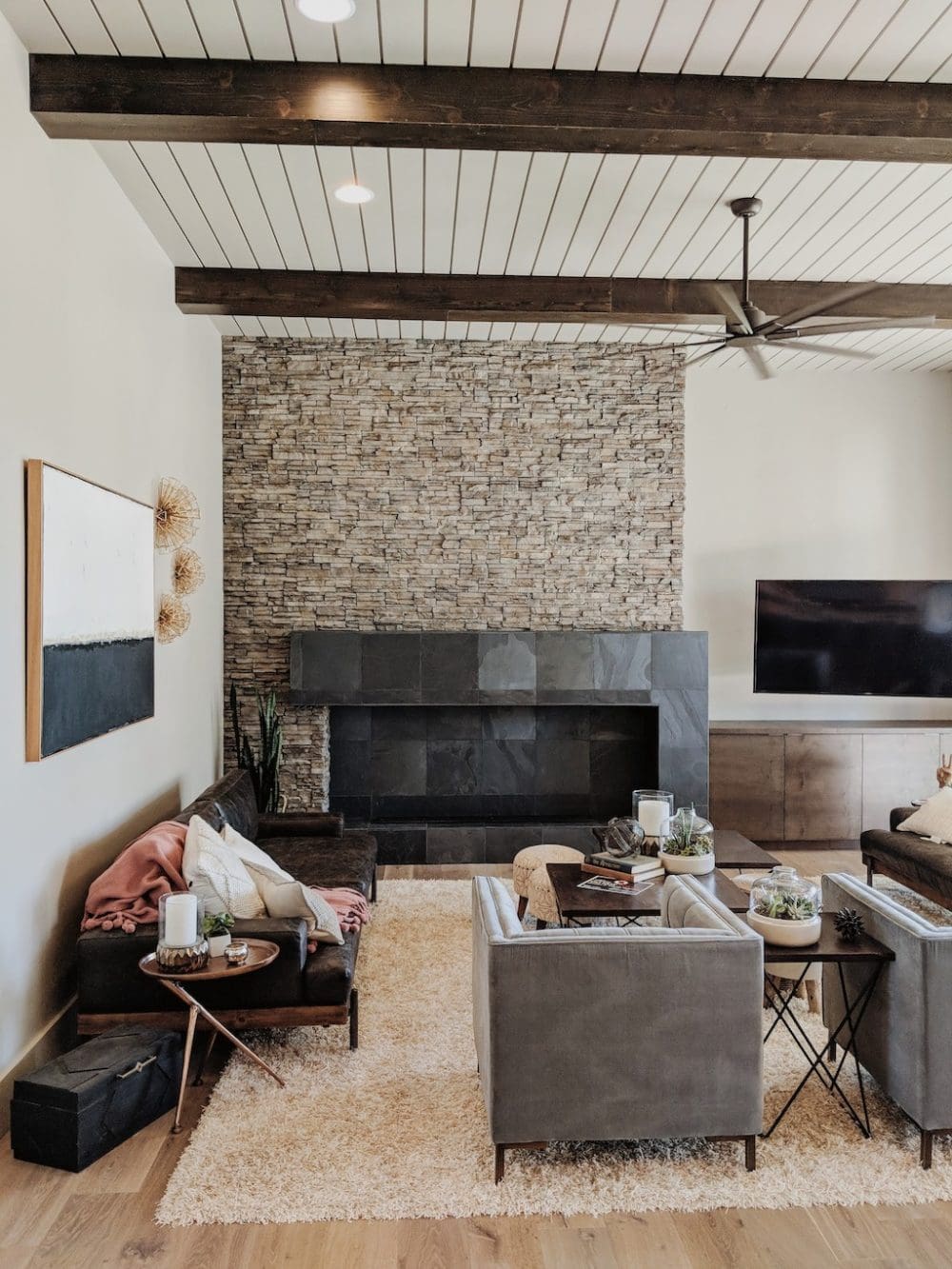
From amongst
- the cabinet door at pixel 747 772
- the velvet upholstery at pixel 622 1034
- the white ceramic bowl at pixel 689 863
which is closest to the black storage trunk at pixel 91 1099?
the velvet upholstery at pixel 622 1034

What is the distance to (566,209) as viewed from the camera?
4.04 meters

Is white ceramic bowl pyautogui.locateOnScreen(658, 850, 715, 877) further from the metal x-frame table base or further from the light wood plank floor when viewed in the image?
the light wood plank floor

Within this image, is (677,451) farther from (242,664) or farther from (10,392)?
(10,392)

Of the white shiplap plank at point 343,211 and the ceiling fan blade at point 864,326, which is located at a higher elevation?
the white shiplap plank at point 343,211

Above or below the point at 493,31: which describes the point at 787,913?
below

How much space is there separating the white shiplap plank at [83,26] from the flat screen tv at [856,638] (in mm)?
4668

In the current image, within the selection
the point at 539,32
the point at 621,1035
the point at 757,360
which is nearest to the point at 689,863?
the point at 621,1035

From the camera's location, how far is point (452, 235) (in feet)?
14.2

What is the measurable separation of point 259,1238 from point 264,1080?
0.81m

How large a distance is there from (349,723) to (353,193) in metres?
3.26

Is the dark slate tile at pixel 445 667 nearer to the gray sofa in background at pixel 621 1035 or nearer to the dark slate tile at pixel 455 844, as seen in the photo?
the dark slate tile at pixel 455 844

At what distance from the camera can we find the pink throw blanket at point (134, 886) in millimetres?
3115

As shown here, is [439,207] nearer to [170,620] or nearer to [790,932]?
[170,620]

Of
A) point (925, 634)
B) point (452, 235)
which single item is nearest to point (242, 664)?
point (452, 235)
